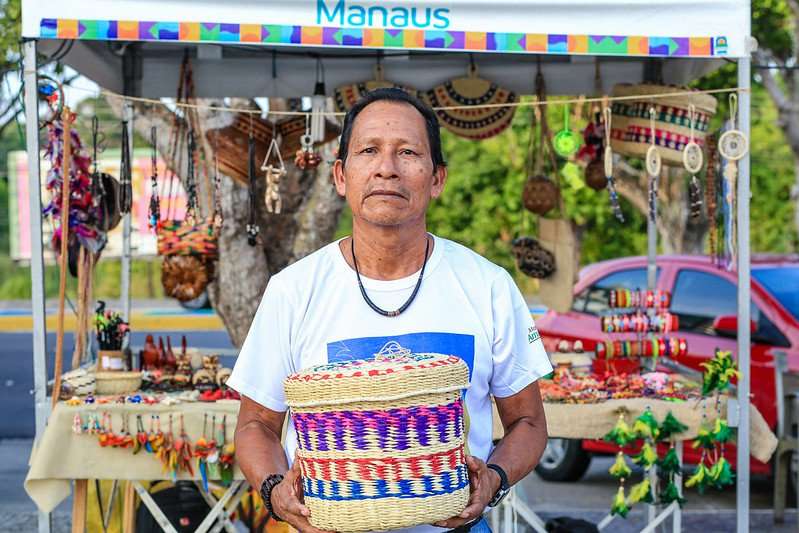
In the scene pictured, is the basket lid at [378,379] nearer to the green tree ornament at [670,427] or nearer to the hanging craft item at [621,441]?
the hanging craft item at [621,441]

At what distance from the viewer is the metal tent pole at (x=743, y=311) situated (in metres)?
3.70

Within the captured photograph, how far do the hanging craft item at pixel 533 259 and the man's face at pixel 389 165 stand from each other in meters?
3.25

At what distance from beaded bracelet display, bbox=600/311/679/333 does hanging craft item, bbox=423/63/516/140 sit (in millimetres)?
1127

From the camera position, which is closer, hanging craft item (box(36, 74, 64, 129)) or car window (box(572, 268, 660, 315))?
hanging craft item (box(36, 74, 64, 129))

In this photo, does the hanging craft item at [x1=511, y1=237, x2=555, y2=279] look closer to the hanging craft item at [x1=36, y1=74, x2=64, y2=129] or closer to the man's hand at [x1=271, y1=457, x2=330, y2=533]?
the hanging craft item at [x1=36, y1=74, x2=64, y2=129]

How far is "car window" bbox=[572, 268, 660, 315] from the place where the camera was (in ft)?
20.7

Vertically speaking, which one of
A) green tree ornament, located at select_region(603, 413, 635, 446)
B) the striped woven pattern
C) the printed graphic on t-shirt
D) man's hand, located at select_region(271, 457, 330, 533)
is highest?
the striped woven pattern

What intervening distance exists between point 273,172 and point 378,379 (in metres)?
3.01

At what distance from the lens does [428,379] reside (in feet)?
5.24

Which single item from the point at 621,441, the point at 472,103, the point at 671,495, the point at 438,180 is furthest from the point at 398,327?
the point at 472,103

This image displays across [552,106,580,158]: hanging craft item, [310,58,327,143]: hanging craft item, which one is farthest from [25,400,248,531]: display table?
[552,106,580,158]: hanging craft item

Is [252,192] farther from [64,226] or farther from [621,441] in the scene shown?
[621,441]

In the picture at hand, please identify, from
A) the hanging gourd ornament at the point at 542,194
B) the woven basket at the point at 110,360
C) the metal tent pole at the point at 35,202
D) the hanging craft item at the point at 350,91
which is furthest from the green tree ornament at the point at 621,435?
the metal tent pole at the point at 35,202

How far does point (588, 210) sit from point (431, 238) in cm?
1291
